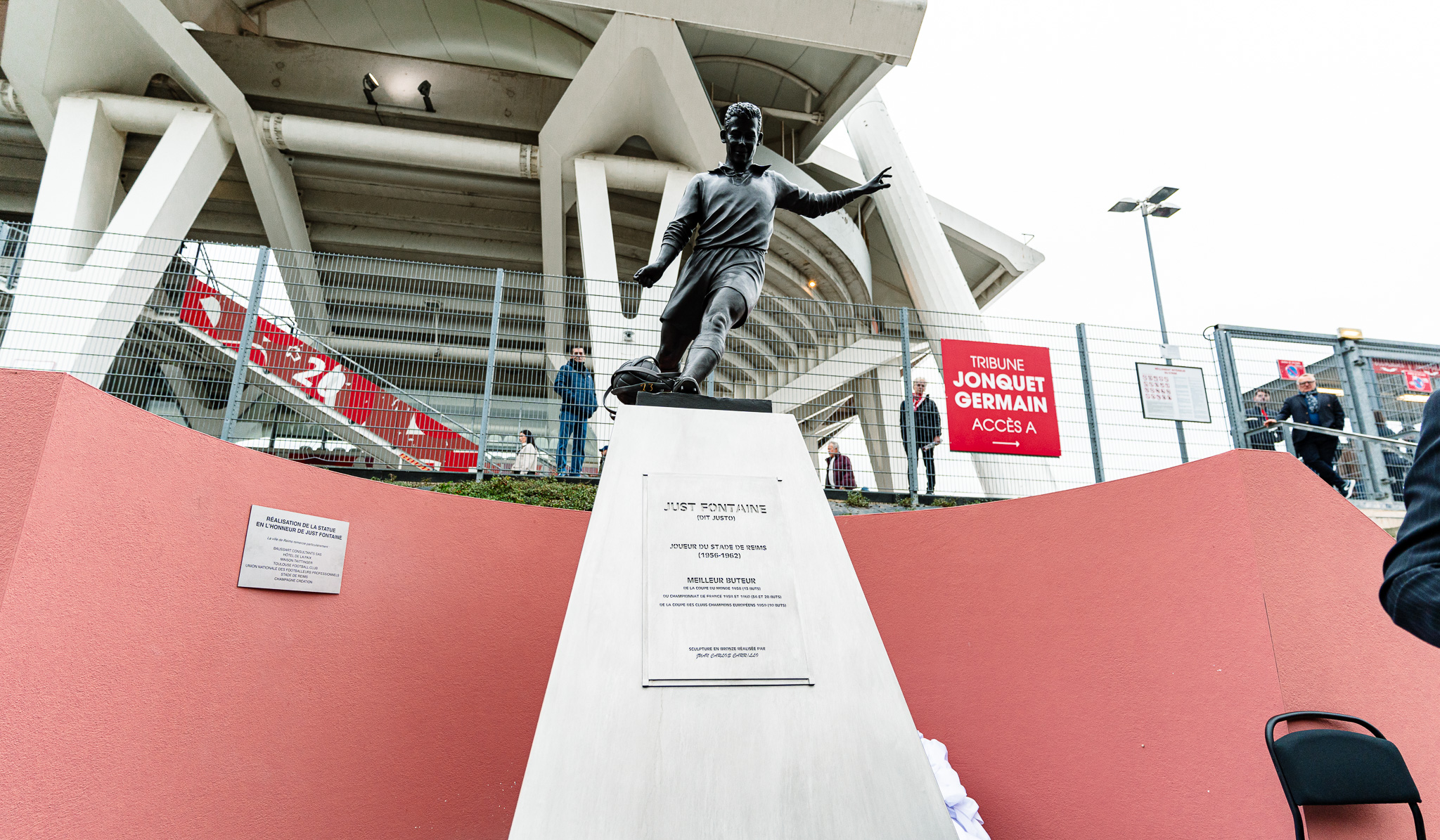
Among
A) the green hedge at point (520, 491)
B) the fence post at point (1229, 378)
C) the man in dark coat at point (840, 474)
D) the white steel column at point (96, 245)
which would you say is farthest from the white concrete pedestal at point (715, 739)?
the white steel column at point (96, 245)

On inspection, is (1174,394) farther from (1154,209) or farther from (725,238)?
(1154,209)

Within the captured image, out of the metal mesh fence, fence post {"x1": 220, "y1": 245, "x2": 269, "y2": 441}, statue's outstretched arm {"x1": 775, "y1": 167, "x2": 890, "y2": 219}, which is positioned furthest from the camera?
the metal mesh fence

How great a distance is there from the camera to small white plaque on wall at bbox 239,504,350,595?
10.6ft

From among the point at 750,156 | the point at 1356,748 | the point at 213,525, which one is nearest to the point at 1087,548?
the point at 1356,748

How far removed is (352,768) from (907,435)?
498 centimetres

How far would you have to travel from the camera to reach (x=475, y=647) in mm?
4027

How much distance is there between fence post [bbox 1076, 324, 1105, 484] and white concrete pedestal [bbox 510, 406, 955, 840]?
461 centimetres

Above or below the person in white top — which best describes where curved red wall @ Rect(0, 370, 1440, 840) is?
below

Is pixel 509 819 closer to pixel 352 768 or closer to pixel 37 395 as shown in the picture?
pixel 352 768

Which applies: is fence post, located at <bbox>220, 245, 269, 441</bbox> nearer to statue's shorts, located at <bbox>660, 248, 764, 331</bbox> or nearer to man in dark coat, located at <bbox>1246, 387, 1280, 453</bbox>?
statue's shorts, located at <bbox>660, 248, 764, 331</bbox>

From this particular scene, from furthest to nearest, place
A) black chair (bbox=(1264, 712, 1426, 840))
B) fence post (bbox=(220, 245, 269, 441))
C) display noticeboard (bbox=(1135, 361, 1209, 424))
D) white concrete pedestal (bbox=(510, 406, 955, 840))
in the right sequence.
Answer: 1. display noticeboard (bbox=(1135, 361, 1209, 424))
2. fence post (bbox=(220, 245, 269, 441))
3. black chair (bbox=(1264, 712, 1426, 840))
4. white concrete pedestal (bbox=(510, 406, 955, 840))

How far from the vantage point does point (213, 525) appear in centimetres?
307

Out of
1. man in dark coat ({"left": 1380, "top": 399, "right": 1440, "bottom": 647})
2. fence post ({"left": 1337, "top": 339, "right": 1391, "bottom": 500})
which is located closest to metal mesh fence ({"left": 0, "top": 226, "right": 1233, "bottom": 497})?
fence post ({"left": 1337, "top": 339, "right": 1391, "bottom": 500})

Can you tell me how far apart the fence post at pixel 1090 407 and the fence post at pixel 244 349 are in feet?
22.9
